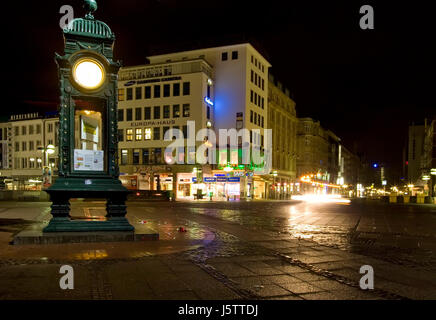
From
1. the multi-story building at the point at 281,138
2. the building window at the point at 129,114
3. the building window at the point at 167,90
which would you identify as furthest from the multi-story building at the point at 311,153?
the building window at the point at 129,114

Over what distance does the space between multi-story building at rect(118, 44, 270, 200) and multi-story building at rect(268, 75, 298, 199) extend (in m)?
10.2

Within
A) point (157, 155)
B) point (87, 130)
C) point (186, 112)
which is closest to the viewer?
point (87, 130)

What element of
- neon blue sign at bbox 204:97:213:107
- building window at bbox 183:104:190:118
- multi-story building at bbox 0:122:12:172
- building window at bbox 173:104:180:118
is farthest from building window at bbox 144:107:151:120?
multi-story building at bbox 0:122:12:172

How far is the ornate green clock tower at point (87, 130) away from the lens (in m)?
10.8

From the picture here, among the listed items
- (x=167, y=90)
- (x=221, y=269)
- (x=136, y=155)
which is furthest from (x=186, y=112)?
(x=221, y=269)

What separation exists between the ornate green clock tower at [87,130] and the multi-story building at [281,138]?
51.9 m

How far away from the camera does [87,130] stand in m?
11.8

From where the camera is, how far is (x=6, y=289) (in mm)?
5758

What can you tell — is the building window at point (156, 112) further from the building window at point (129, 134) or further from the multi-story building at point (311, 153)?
the multi-story building at point (311, 153)

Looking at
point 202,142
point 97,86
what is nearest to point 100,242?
point 97,86

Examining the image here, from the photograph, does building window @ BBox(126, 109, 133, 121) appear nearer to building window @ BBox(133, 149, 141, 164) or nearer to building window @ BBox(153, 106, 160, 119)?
building window @ BBox(153, 106, 160, 119)

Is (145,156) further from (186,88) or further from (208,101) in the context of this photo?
(208,101)

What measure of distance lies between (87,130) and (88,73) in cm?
172

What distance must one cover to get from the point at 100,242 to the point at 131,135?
151 ft
